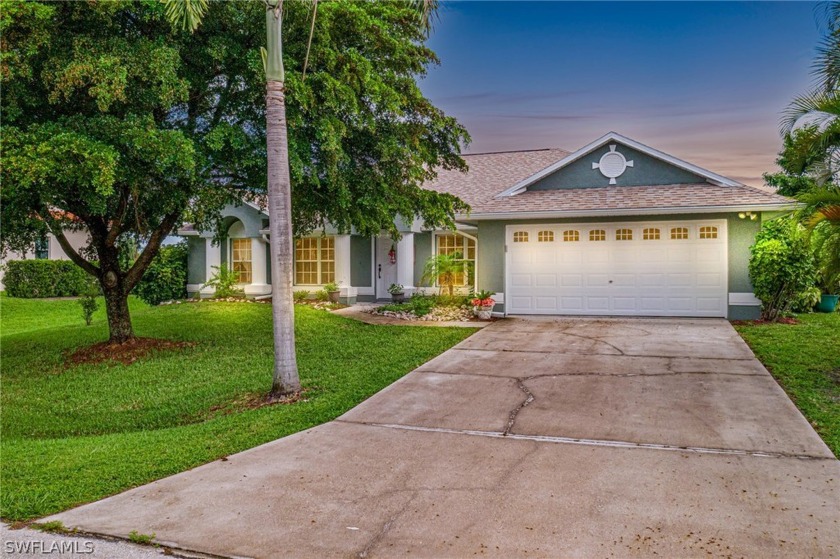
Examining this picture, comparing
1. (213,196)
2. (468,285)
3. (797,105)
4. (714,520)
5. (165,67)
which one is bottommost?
(714,520)

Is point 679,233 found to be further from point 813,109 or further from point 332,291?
point 332,291

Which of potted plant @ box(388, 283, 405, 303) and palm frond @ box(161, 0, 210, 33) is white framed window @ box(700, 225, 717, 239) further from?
palm frond @ box(161, 0, 210, 33)

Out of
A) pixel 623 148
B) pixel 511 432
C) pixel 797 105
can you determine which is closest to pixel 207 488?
pixel 511 432

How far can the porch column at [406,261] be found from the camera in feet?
57.4

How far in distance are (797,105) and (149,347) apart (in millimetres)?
12129

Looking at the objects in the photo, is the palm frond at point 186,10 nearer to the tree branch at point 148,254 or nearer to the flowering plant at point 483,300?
the tree branch at point 148,254

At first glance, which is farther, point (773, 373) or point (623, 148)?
point (623, 148)

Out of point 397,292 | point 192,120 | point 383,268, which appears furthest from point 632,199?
point 192,120

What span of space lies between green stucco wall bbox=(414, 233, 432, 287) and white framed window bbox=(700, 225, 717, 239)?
7683 mm

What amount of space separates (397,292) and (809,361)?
1088 centimetres

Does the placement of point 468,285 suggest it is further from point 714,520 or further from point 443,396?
point 714,520

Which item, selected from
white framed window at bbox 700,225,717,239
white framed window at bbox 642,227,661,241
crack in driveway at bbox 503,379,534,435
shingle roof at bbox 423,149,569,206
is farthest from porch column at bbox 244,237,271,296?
white framed window at bbox 700,225,717,239

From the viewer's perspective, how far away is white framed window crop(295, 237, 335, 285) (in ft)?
60.8

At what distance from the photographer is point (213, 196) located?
943 centimetres
